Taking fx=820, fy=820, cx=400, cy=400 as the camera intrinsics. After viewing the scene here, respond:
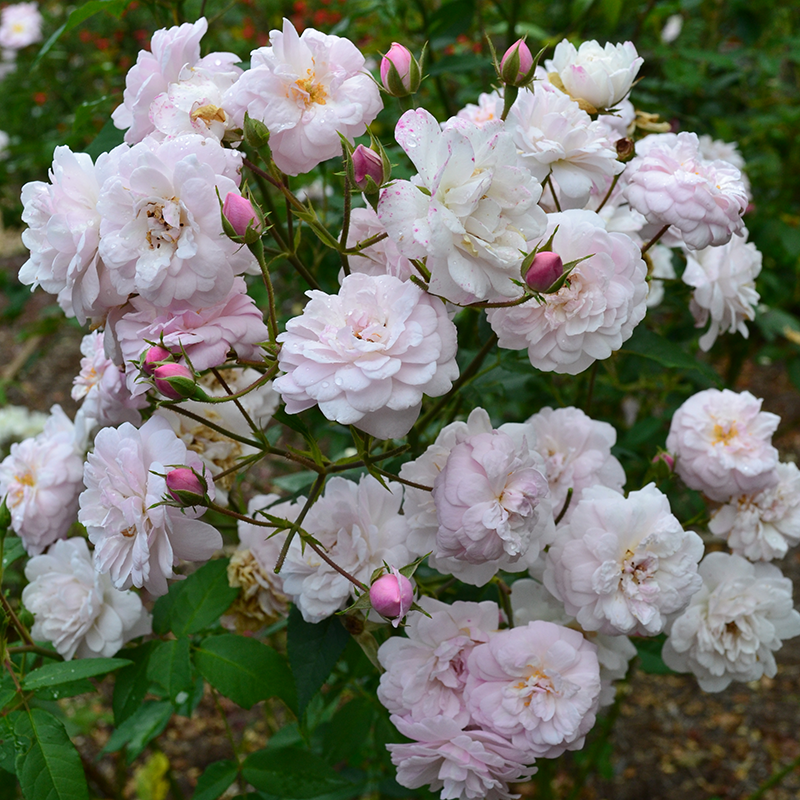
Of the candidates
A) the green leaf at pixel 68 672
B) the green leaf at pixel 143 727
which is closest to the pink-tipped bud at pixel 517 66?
the green leaf at pixel 68 672

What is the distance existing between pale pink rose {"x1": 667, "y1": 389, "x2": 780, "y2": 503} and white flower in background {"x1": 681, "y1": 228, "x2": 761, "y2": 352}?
0.10 metres

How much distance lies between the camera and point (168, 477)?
31.7 inches

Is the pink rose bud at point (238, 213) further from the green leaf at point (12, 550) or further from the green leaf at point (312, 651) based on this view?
the green leaf at point (12, 550)

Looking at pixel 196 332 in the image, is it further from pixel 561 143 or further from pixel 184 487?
pixel 561 143

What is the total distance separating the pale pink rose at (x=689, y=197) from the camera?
3.09 ft

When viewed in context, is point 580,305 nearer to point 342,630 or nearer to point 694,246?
point 694,246

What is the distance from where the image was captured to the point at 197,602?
1137 mm

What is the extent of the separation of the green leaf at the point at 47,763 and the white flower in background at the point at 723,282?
1.00 meters

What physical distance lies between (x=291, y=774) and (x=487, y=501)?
61 centimetres

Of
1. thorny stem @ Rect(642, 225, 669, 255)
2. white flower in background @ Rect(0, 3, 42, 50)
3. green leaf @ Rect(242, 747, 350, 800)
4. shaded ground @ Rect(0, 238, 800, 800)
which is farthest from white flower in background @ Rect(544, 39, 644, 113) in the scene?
white flower in background @ Rect(0, 3, 42, 50)

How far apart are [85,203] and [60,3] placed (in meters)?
3.65

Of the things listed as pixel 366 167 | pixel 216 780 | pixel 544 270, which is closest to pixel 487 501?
pixel 544 270

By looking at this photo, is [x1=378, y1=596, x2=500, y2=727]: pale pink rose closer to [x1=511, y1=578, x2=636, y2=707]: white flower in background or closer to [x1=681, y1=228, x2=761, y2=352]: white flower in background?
[x1=511, y1=578, x2=636, y2=707]: white flower in background

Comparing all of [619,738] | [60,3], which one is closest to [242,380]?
[619,738]
